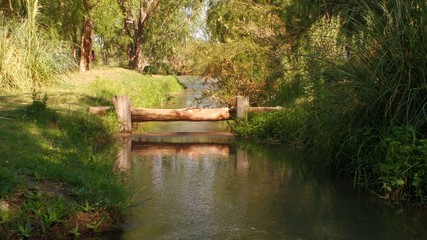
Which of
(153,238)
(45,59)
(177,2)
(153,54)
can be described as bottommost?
(153,238)

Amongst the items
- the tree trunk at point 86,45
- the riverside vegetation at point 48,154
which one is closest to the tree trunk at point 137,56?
the tree trunk at point 86,45

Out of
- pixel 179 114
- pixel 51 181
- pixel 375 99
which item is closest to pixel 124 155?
pixel 179 114

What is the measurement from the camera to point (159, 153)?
32.9 feet

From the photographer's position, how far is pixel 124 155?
9.55 m

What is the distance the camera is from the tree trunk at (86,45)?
24688 millimetres

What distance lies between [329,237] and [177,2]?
1307 inches

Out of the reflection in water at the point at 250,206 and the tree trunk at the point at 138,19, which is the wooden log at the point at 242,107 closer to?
the reflection in water at the point at 250,206

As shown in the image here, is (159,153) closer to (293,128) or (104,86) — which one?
(293,128)

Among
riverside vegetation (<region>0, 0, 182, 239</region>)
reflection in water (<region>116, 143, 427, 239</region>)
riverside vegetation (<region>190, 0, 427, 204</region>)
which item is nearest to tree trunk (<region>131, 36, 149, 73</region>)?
riverside vegetation (<region>0, 0, 182, 239</region>)

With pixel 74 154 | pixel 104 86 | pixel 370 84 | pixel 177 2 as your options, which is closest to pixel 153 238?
pixel 74 154

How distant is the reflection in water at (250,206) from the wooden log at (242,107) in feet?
11.0

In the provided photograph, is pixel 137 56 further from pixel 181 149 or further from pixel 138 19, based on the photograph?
pixel 181 149

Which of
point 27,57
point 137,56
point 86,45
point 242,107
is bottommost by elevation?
point 242,107

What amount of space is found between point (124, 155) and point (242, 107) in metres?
3.89
